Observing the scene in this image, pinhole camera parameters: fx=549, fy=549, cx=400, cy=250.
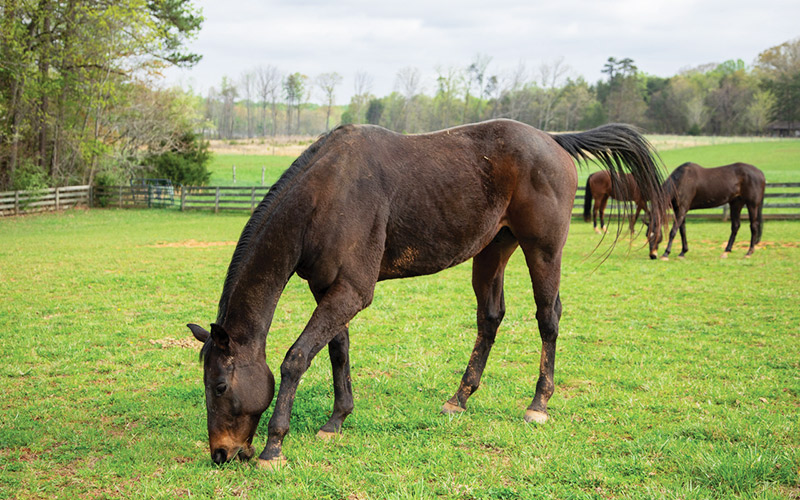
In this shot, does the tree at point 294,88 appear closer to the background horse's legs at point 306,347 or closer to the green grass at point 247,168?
the green grass at point 247,168

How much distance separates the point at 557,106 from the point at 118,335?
69811mm

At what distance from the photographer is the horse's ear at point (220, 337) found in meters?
3.26

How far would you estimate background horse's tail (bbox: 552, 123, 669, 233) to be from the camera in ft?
16.0

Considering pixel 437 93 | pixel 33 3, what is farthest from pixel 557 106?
pixel 33 3

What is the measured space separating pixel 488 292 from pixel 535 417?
113cm

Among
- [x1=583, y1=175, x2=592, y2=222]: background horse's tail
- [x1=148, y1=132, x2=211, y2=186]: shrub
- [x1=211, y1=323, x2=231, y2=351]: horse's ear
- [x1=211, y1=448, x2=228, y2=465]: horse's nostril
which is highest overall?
[x1=148, y1=132, x2=211, y2=186]: shrub

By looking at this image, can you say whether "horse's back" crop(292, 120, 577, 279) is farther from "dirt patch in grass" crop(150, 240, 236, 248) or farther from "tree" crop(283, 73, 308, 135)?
"tree" crop(283, 73, 308, 135)

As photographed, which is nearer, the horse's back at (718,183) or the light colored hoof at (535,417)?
the light colored hoof at (535,417)

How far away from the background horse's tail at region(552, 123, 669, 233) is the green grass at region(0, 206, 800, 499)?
1.75m

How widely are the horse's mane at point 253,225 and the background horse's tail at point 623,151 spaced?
228 centimetres

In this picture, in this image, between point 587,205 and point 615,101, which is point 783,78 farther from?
point 587,205

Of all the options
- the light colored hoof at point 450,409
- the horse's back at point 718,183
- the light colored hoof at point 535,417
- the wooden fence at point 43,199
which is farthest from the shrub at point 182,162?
the light colored hoof at point 535,417

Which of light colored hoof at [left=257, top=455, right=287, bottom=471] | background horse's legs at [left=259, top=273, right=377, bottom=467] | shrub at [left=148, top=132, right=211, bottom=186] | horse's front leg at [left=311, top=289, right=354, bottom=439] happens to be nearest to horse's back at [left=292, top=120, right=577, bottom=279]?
background horse's legs at [left=259, top=273, right=377, bottom=467]

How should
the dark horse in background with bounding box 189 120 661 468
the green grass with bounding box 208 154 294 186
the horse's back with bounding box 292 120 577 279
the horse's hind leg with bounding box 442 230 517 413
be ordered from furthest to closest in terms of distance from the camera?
the green grass with bounding box 208 154 294 186
the horse's hind leg with bounding box 442 230 517 413
the horse's back with bounding box 292 120 577 279
the dark horse in background with bounding box 189 120 661 468
